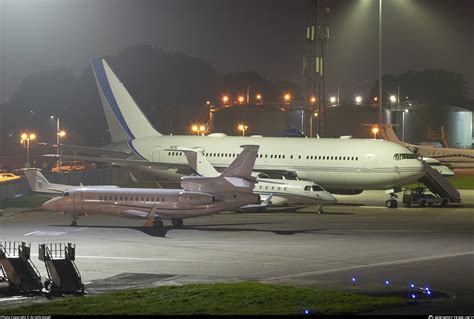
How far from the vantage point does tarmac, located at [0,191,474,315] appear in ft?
115

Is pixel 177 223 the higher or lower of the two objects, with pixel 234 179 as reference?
lower

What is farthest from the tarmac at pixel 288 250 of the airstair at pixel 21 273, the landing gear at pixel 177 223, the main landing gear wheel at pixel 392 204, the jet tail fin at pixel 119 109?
the jet tail fin at pixel 119 109

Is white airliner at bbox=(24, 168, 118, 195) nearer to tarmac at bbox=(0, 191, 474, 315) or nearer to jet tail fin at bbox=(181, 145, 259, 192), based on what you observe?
tarmac at bbox=(0, 191, 474, 315)

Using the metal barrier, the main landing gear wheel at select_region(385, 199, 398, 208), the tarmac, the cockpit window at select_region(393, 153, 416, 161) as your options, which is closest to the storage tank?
the cockpit window at select_region(393, 153, 416, 161)

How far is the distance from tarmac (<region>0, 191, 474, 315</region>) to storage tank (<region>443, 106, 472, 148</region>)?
356ft

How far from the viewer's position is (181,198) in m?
52.8

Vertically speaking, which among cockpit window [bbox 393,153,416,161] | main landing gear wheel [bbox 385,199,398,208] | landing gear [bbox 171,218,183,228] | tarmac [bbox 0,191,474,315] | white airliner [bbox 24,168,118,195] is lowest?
tarmac [bbox 0,191,474,315]

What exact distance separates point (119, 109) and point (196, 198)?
92.7 feet

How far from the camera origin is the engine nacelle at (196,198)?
171 feet

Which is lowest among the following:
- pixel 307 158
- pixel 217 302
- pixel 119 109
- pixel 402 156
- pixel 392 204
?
pixel 217 302

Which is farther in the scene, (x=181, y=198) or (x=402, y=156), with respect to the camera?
(x=402, y=156)

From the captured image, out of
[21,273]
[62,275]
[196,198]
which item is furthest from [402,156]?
[21,273]

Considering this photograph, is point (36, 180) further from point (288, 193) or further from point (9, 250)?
point (9, 250)

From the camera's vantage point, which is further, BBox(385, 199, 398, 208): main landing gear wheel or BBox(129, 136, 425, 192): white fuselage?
BBox(385, 199, 398, 208): main landing gear wheel
